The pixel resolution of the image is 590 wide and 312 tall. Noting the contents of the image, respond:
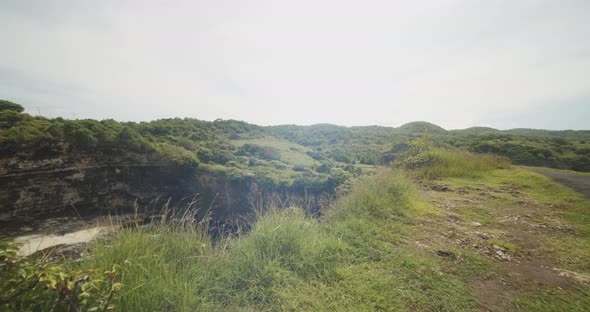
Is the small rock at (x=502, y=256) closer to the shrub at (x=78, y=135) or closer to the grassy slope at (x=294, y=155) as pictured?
the grassy slope at (x=294, y=155)

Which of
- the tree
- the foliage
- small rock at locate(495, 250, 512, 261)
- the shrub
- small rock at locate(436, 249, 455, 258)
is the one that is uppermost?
the tree

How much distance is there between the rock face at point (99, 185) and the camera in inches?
861

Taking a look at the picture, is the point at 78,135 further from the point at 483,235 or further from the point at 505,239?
the point at 505,239

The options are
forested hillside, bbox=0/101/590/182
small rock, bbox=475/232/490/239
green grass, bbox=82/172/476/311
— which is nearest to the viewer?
green grass, bbox=82/172/476/311

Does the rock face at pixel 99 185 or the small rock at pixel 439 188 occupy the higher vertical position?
the small rock at pixel 439 188

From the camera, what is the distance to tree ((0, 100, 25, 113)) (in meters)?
26.7

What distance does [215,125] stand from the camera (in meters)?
65.9

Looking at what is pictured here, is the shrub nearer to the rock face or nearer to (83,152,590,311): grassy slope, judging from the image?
the rock face

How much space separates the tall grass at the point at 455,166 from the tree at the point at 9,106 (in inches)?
1771

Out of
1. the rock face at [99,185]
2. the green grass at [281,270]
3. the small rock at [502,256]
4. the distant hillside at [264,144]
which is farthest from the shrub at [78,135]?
the small rock at [502,256]

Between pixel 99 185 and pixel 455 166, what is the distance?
1485 inches

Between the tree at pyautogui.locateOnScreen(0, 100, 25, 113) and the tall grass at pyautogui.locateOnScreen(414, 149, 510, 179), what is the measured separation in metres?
45.0

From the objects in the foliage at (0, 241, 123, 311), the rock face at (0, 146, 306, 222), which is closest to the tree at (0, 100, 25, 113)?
the rock face at (0, 146, 306, 222)

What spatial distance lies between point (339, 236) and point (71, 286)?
10.1 feet
